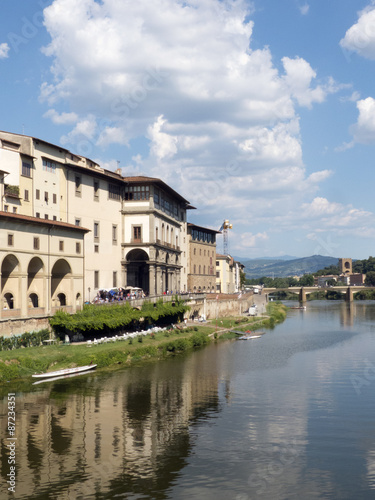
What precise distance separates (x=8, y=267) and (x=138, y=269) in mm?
33677

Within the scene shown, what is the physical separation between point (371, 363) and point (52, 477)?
128ft

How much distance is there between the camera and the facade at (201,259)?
11606cm

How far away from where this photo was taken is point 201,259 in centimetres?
12350

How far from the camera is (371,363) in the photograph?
5481 cm

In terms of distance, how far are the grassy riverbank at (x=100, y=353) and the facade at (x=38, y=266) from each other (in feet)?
15.1

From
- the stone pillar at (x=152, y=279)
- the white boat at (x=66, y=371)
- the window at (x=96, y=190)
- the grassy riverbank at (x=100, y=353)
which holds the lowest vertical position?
the white boat at (x=66, y=371)

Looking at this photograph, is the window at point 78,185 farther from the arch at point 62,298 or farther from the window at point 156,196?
the window at point 156,196

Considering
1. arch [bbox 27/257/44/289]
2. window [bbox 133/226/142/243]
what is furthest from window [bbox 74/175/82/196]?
arch [bbox 27/257/44/289]

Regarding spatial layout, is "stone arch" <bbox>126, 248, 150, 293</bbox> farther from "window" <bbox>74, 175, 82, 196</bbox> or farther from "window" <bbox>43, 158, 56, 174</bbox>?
"window" <bbox>43, 158, 56, 174</bbox>

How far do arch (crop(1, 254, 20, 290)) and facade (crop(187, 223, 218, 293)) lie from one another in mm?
63030

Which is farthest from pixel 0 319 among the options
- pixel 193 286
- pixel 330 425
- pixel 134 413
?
pixel 193 286

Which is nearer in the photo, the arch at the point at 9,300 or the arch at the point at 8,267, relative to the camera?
the arch at the point at 8,267

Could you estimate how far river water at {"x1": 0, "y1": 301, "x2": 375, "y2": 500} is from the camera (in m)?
24.3

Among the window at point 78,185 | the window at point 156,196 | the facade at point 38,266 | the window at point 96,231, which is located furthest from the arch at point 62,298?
the window at point 156,196
